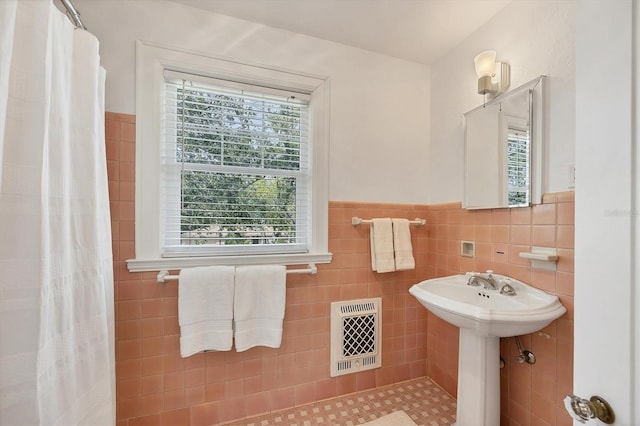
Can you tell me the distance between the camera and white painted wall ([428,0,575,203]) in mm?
1342

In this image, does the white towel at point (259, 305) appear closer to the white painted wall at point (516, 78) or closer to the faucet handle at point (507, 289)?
the faucet handle at point (507, 289)

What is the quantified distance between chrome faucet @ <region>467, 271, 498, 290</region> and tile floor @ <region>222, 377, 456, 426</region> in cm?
84

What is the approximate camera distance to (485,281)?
1.59m

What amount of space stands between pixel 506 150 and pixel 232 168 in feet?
5.31

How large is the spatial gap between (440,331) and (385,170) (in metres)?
1.23

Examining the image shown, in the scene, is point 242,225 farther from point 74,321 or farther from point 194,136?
point 74,321

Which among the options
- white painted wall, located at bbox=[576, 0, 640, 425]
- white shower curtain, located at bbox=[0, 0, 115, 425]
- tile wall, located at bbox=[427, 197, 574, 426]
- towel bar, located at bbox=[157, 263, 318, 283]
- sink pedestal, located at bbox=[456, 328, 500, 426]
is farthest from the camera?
towel bar, located at bbox=[157, 263, 318, 283]

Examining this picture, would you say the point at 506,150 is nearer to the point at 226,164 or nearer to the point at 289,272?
the point at 289,272

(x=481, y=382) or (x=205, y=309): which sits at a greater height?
(x=205, y=309)

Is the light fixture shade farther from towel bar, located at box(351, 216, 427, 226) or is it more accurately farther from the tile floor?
the tile floor

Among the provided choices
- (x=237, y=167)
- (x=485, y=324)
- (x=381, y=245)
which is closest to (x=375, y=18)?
(x=237, y=167)

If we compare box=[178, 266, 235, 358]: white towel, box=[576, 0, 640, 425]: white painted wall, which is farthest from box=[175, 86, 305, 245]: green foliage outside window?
box=[576, 0, 640, 425]: white painted wall

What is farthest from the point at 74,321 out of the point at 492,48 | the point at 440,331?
the point at 492,48

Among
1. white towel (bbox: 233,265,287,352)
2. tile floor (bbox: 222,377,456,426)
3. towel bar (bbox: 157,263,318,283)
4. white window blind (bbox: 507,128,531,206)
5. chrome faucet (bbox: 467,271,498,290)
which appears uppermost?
white window blind (bbox: 507,128,531,206)
